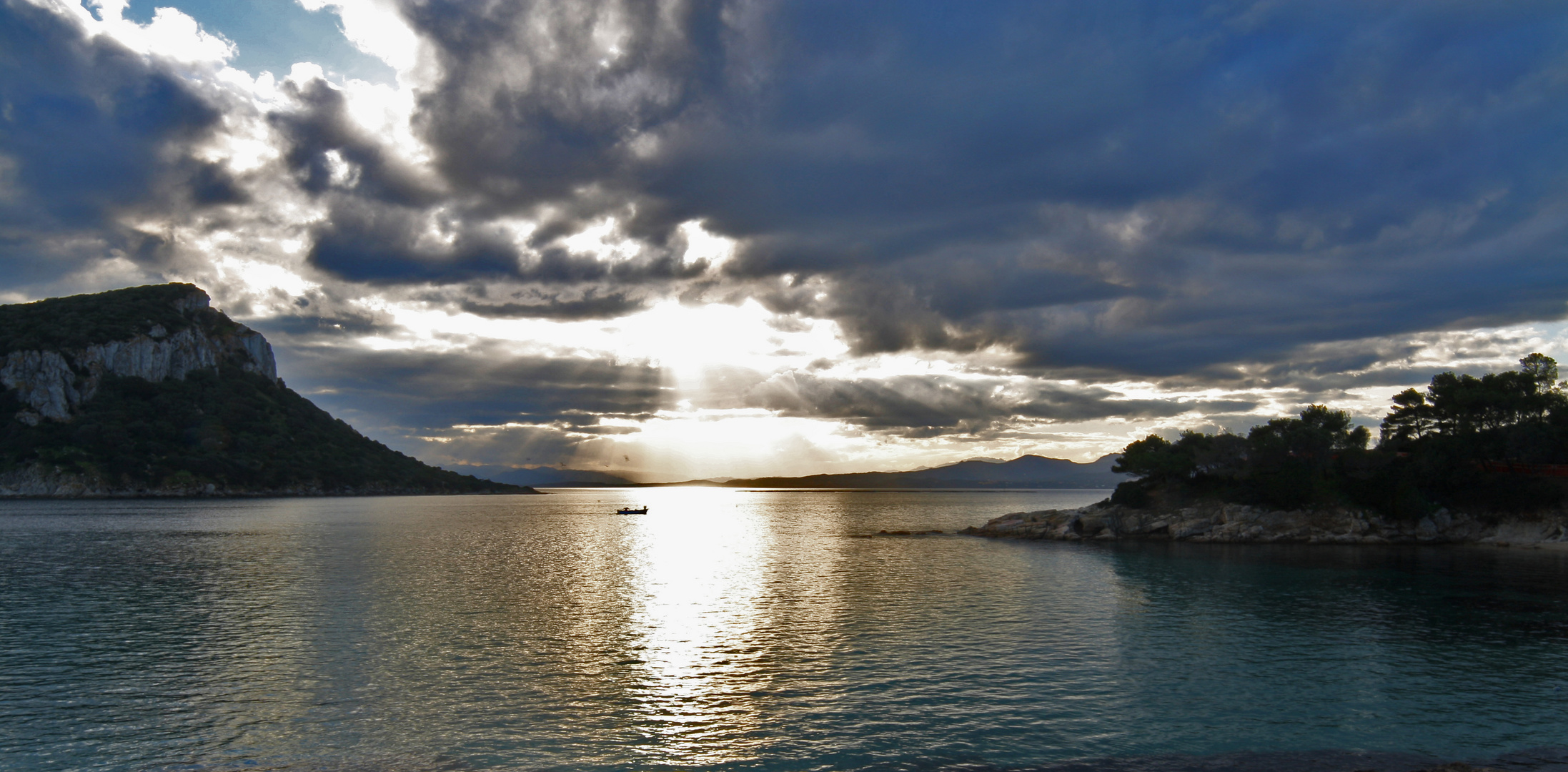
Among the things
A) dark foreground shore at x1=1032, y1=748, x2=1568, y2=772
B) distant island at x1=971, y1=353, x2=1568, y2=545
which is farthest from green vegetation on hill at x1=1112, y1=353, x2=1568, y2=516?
dark foreground shore at x1=1032, y1=748, x2=1568, y2=772

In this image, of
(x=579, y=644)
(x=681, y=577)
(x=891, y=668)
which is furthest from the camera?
(x=681, y=577)

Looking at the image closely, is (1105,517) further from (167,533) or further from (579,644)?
(167,533)

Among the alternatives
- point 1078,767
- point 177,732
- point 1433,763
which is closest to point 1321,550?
point 1433,763

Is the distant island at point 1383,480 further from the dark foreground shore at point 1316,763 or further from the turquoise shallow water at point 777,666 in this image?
the dark foreground shore at point 1316,763

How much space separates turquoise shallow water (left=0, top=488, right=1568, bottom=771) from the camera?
2570cm

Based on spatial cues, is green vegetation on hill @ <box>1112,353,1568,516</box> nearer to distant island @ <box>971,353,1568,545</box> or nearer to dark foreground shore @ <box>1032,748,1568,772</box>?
distant island @ <box>971,353,1568,545</box>

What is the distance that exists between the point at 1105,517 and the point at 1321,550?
29.5m

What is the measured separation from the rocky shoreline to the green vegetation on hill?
5.94 feet

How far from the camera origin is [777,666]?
3694 centimetres

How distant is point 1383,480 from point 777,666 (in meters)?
113

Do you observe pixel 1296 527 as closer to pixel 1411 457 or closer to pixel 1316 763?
pixel 1411 457

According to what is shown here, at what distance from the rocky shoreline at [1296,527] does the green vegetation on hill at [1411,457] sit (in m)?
1.81

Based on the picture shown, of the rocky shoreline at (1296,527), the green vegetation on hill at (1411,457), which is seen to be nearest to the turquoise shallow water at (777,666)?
the rocky shoreline at (1296,527)

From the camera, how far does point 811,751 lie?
2527 centimetres
